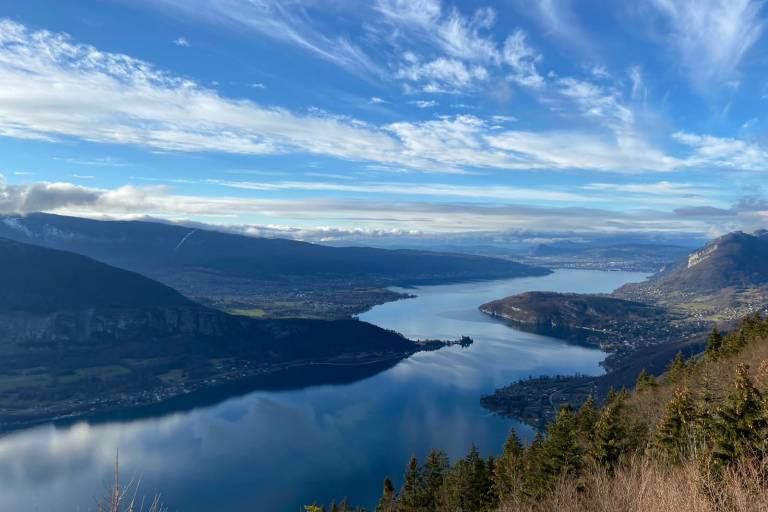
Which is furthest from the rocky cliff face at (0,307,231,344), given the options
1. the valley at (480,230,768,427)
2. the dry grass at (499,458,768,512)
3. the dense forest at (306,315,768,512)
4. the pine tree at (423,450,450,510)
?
the dry grass at (499,458,768,512)

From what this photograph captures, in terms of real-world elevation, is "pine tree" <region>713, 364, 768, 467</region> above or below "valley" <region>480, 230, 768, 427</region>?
above

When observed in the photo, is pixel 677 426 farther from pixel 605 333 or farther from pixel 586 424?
pixel 605 333

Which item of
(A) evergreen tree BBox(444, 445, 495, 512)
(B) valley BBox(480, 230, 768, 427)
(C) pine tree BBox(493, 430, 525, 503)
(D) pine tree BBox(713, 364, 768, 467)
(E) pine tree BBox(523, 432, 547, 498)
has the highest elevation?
Answer: (D) pine tree BBox(713, 364, 768, 467)

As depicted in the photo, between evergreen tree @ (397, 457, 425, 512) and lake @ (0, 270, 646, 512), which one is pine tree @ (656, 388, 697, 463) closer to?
evergreen tree @ (397, 457, 425, 512)

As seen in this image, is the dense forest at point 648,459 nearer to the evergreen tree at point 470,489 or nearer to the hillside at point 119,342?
the evergreen tree at point 470,489

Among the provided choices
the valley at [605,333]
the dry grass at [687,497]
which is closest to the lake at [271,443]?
the valley at [605,333]

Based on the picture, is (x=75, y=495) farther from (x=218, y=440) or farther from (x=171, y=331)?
(x=171, y=331)

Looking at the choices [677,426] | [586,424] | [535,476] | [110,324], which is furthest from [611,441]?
[110,324]
